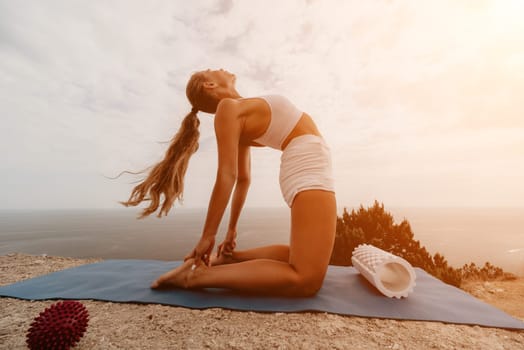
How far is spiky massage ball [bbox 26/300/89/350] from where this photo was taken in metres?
1.21

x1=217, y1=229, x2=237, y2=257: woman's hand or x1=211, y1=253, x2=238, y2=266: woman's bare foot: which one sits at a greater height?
x1=217, y1=229, x2=237, y2=257: woman's hand

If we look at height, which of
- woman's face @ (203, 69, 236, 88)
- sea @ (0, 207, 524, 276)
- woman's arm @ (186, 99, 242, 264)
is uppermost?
woman's face @ (203, 69, 236, 88)

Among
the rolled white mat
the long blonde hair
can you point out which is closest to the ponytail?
the long blonde hair

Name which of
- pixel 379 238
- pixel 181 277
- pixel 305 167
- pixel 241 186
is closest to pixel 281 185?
pixel 305 167

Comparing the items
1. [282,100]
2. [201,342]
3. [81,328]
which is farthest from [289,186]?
[81,328]

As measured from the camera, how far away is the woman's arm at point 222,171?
1852 millimetres

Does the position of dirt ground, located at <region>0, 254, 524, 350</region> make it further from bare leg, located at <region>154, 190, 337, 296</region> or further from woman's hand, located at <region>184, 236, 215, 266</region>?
woman's hand, located at <region>184, 236, 215, 266</region>

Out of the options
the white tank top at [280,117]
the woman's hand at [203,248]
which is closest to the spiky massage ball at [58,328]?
the woman's hand at [203,248]

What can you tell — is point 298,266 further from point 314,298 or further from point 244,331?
point 244,331

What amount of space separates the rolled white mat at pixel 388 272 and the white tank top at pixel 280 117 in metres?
1.23

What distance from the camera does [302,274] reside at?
186 centimetres

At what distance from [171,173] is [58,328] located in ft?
5.17

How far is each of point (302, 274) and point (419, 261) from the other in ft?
13.7

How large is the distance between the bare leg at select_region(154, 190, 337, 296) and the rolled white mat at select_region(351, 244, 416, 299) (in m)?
0.47
